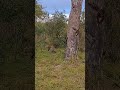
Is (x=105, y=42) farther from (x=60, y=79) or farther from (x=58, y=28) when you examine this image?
(x=58, y=28)

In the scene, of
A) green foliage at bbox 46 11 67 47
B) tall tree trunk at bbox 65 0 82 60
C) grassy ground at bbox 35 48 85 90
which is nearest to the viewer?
grassy ground at bbox 35 48 85 90

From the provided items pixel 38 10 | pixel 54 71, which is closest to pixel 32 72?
pixel 54 71

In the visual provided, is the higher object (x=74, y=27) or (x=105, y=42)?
(x=74, y=27)

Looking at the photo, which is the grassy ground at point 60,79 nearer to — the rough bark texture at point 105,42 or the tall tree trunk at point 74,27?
the tall tree trunk at point 74,27

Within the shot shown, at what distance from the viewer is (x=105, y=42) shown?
1.25m

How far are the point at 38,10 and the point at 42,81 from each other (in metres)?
17.7

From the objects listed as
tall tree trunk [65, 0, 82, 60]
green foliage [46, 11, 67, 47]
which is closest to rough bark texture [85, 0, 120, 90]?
tall tree trunk [65, 0, 82, 60]

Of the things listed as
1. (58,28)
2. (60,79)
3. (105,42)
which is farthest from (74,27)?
(105,42)

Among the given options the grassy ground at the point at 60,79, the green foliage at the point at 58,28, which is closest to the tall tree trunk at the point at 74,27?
the grassy ground at the point at 60,79

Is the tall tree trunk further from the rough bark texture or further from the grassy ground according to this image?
the rough bark texture

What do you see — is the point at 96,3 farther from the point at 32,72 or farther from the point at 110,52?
the point at 32,72

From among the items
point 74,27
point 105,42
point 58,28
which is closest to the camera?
point 105,42

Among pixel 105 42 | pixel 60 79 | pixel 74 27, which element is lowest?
pixel 60 79

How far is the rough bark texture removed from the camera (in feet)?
4.10
